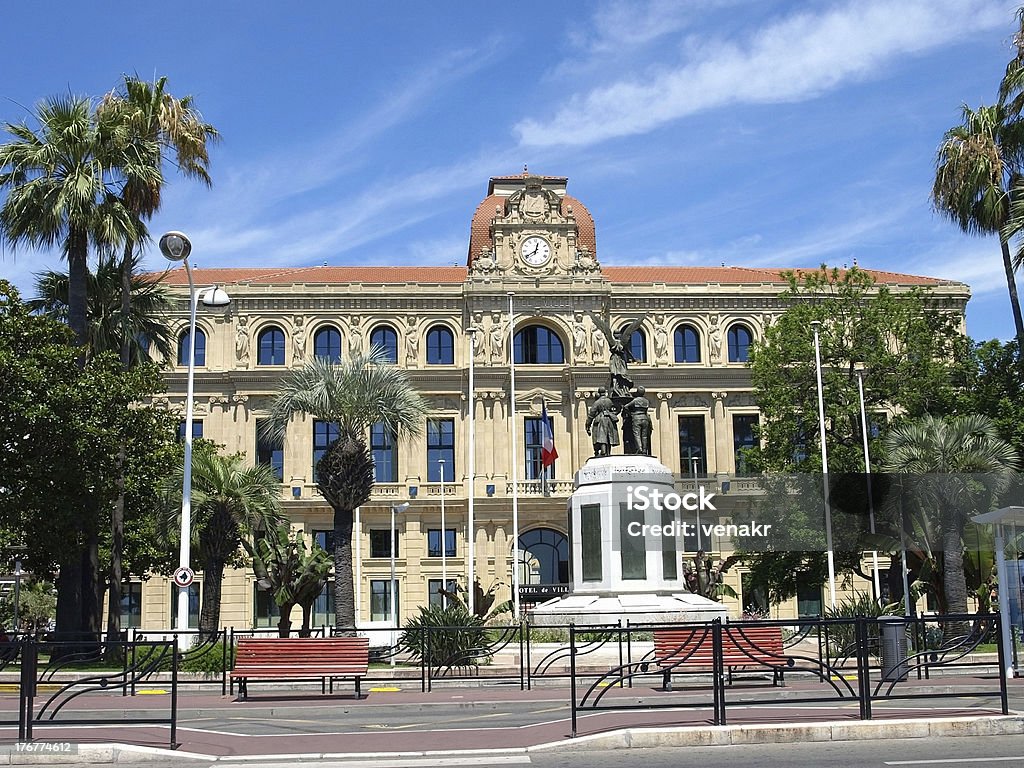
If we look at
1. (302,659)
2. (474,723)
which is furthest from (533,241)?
(474,723)

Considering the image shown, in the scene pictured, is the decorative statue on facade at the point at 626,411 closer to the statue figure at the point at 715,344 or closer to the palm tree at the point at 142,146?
the palm tree at the point at 142,146

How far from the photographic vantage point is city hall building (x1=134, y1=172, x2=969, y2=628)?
202ft

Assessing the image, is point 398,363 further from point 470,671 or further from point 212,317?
point 470,671

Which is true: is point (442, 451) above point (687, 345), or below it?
below

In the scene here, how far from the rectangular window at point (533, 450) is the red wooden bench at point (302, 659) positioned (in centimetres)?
4303

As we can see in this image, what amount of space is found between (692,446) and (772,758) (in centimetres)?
5421

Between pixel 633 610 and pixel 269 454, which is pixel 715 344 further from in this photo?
pixel 633 610

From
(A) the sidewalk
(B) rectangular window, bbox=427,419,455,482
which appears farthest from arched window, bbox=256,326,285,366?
(A) the sidewalk

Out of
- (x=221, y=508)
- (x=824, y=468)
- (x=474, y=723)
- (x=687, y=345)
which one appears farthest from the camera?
(x=687, y=345)

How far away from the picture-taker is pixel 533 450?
62.8 m

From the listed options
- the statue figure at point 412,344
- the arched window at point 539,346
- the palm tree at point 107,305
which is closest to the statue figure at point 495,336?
the arched window at point 539,346

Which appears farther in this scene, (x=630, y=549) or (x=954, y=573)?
(x=954, y=573)

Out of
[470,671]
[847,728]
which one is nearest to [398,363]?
[470,671]

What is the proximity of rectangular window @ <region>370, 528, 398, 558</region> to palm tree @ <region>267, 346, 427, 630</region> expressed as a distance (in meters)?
31.5
